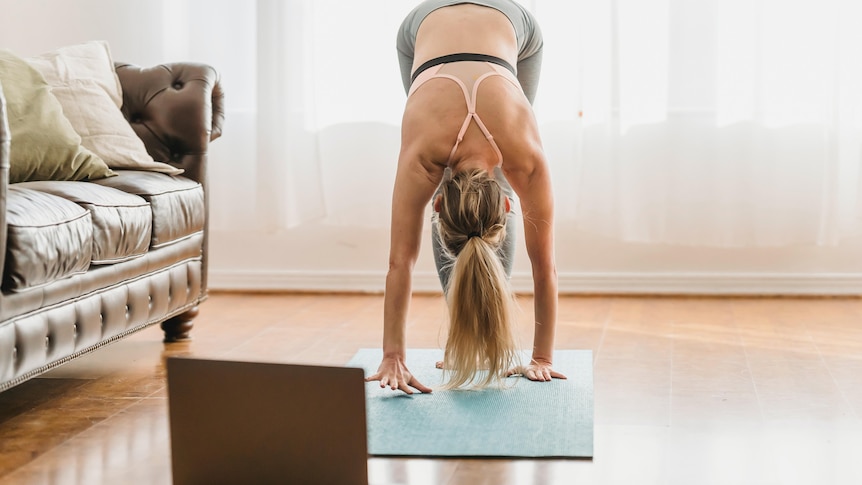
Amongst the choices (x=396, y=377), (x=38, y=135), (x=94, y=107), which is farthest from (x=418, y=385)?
(x=94, y=107)

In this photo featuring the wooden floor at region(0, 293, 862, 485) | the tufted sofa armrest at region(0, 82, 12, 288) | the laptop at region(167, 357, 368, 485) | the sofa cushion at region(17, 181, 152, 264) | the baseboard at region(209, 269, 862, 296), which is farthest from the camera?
the baseboard at region(209, 269, 862, 296)

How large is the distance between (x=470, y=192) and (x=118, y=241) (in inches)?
35.0

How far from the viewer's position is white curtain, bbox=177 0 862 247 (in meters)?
3.76

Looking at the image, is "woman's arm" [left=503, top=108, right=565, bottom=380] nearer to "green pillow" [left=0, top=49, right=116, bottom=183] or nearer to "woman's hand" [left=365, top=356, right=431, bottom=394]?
"woman's hand" [left=365, top=356, right=431, bottom=394]

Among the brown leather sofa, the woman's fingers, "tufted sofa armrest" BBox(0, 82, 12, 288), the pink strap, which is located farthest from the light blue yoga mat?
"tufted sofa armrest" BBox(0, 82, 12, 288)

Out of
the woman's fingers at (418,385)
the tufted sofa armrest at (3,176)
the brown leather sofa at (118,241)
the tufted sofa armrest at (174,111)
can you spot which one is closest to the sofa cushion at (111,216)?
the brown leather sofa at (118,241)

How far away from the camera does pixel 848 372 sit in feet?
8.55

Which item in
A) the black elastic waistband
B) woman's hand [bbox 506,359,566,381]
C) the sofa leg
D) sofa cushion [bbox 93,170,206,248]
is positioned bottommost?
the sofa leg

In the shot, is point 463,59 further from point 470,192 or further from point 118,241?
point 118,241

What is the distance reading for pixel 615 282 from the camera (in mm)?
4008

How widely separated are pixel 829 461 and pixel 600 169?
2.14 metres

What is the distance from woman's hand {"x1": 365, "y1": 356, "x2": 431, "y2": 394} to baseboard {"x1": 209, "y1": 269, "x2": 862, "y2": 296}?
165cm

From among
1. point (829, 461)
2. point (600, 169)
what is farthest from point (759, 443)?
point (600, 169)

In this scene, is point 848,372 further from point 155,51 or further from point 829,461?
point 155,51
